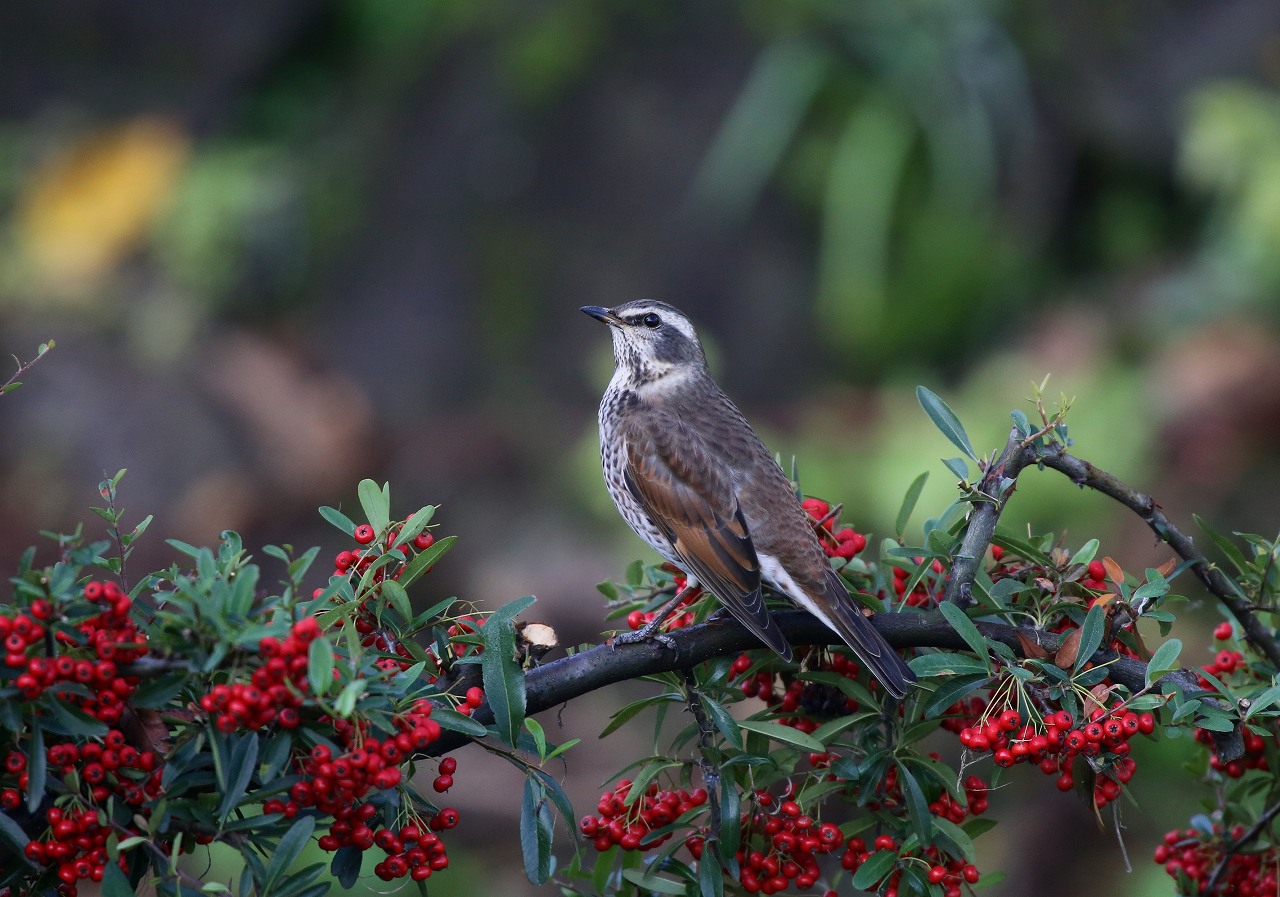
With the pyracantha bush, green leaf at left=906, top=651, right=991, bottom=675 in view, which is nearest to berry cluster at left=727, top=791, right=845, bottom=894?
the pyracantha bush

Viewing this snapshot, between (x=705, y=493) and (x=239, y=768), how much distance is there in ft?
5.92

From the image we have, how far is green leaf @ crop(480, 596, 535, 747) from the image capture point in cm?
195

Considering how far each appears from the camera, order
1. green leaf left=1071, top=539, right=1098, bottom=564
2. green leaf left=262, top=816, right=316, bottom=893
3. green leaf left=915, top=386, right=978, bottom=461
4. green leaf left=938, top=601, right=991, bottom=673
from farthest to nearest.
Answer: green leaf left=915, top=386, right=978, bottom=461, green leaf left=1071, top=539, right=1098, bottom=564, green leaf left=938, top=601, right=991, bottom=673, green leaf left=262, top=816, right=316, bottom=893

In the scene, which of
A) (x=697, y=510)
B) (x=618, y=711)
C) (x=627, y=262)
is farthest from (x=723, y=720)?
(x=627, y=262)

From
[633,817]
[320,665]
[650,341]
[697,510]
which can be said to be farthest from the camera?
[650,341]

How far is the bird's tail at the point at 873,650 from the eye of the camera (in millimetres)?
2158

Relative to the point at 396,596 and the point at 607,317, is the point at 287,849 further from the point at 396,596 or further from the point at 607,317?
the point at 607,317

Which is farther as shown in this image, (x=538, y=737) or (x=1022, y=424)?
(x=1022, y=424)

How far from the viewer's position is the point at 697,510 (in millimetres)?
3281

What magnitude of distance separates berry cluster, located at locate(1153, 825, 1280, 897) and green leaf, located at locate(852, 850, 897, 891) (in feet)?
2.10

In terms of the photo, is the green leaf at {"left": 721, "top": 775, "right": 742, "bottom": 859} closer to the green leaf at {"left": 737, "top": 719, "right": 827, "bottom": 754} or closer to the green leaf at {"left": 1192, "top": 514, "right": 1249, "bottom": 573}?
the green leaf at {"left": 737, "top": 719, "right": 827, "bottom": 754}

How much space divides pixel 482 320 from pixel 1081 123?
3996 millimetres

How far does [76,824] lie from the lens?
170cm

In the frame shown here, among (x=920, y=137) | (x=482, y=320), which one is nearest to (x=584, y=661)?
(x=482, y=320)
